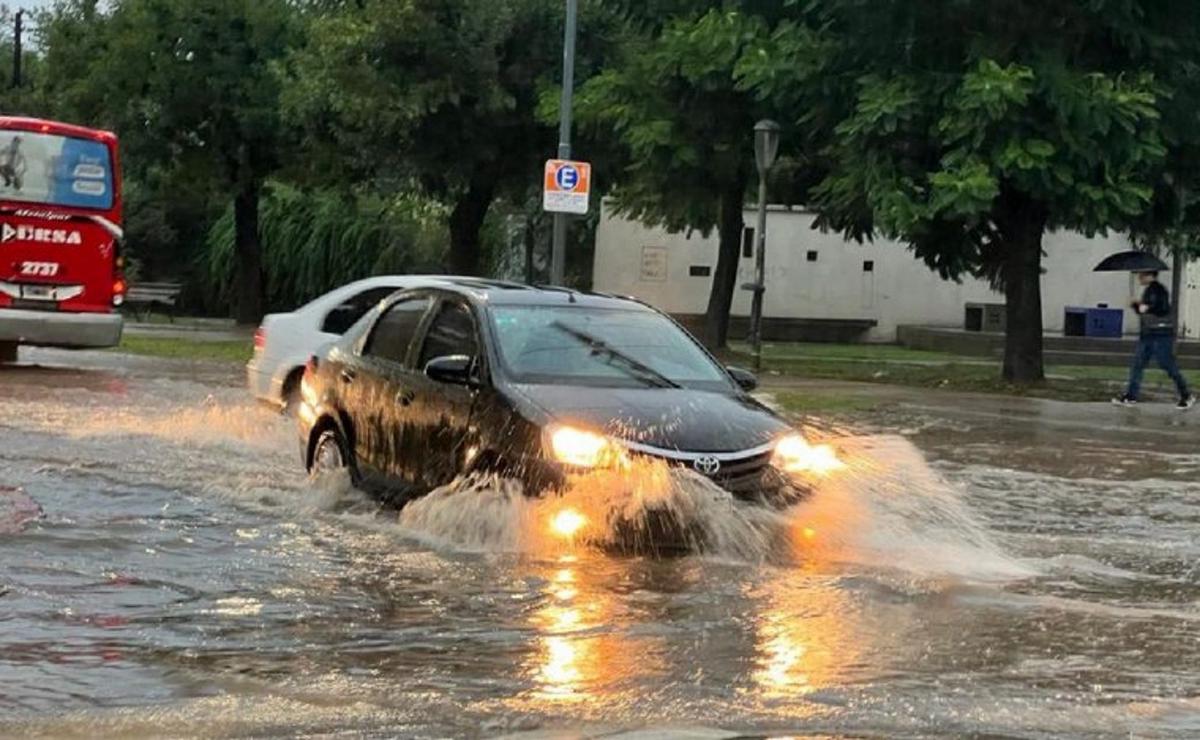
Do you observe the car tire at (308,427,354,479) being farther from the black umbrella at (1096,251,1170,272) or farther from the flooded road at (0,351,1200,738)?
the black umbrella at (1096,251,1170,272)

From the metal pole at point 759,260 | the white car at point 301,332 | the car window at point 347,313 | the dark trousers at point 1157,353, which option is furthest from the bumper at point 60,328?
the dark trousers at point 1157,353

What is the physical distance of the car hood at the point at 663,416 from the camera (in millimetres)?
8398

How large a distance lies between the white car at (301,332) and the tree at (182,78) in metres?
19.6

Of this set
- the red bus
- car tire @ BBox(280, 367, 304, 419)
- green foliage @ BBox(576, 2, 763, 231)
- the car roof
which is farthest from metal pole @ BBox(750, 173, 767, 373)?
the car roof

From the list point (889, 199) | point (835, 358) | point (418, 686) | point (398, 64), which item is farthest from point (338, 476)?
point (835, 358)

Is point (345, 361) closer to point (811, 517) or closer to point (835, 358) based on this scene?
point (811, 517)

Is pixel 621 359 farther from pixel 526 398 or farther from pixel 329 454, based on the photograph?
pixel 329 454

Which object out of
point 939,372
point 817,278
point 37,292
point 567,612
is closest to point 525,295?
point 567,612

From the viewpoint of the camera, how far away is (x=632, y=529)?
27.7 feet

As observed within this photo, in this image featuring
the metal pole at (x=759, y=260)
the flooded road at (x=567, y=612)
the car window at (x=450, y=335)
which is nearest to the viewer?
the flooded road at (x=567, y=612)

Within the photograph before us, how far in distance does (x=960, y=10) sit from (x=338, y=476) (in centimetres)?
1419

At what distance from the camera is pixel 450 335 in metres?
9.83

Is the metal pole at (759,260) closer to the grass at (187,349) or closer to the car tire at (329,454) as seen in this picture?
the grass at (187,349)

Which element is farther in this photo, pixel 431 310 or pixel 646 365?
pixel 431 310
